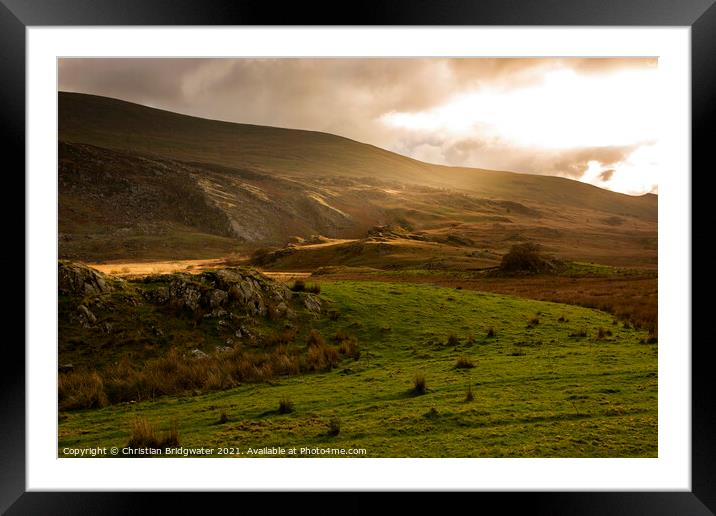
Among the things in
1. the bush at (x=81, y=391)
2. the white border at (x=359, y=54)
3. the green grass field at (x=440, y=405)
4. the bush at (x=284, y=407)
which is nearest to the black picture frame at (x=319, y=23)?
the white border at (x=359, y=54)

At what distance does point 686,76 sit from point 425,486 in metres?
5.02

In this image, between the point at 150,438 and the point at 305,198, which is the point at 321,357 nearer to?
the point at 150,438

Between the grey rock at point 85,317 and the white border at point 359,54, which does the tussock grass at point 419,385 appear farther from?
the grey rock at point 85,317

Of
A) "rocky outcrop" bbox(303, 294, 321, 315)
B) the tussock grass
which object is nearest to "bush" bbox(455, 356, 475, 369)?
the tussock grass

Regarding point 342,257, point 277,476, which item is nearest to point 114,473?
point 277,476

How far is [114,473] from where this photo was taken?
4.05 m

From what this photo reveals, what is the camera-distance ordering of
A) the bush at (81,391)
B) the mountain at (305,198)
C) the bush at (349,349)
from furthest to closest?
the mountain at (305,198) → the bush at (349,349) → the bush at (81,391)

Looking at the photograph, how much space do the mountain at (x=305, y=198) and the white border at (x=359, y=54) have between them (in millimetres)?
7862

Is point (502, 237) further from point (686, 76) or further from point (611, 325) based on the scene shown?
point (686, 76)

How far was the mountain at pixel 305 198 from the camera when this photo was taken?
13.8m

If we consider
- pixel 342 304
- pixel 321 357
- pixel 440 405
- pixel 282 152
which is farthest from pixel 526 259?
pixel 440 405

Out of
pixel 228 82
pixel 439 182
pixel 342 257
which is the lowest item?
pixel 342 257

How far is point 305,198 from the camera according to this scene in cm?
1892

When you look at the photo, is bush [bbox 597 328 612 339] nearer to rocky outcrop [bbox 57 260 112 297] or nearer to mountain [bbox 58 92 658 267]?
Answer: mountain [bbox 58 92 658 267]
